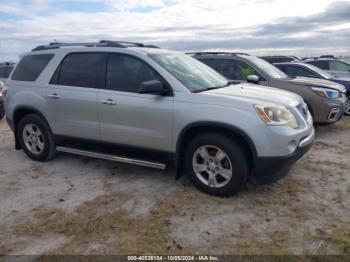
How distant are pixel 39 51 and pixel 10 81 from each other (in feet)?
2.51

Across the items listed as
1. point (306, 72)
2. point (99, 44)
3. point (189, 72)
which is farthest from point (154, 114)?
point (306, 72)

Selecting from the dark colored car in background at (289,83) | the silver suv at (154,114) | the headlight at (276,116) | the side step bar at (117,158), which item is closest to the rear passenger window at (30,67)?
→ the silver suv at (154,114)

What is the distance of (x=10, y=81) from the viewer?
5.68m

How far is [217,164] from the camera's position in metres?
4.03

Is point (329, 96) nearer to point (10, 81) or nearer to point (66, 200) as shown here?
point (66, 200)

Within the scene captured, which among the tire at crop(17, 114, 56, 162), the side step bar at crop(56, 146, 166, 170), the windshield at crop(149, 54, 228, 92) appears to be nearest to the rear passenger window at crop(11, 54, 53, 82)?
the tire at crop(17, 114, 56, 162)

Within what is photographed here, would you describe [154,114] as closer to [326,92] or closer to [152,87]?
[152,87]

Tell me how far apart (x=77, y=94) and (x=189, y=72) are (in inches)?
65.2

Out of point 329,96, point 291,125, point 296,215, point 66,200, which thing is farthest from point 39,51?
point 329,96

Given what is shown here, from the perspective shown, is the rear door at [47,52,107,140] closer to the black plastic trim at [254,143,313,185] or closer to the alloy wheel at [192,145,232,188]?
the alloy wheel at [192,145,232,188]

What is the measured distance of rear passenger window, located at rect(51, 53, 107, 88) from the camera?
4.76 meters

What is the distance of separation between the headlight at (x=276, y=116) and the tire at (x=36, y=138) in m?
3.36

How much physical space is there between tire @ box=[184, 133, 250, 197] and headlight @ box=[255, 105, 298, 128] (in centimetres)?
46

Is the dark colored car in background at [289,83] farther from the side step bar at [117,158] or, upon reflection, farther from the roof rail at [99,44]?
the side step bar at [117,158]
